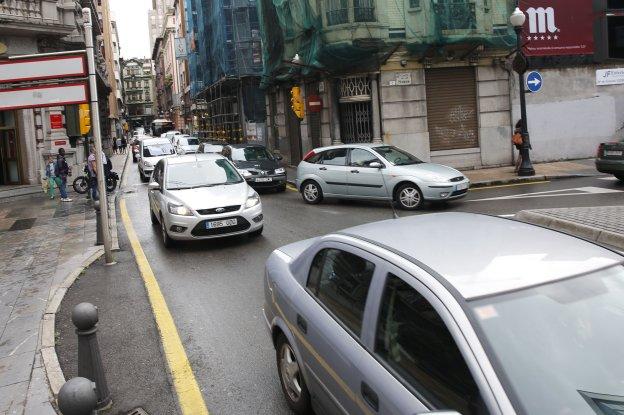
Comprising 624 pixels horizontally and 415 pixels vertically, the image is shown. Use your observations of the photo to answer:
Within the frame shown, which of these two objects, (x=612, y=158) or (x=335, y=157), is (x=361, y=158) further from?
(x=612, y=158)

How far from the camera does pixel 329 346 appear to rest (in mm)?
3309

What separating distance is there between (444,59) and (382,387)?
18318 mm

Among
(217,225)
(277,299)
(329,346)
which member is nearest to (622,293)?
(329,346)

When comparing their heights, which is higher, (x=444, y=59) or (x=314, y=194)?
(x=444, y=59)

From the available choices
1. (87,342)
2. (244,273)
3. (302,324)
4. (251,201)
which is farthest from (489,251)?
(251,201)

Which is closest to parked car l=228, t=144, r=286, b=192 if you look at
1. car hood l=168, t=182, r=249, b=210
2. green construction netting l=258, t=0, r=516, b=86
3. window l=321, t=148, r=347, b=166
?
window l=321, t=148, r=347, b=166

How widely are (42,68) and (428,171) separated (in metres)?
8.04

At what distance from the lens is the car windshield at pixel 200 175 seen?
10688 millimetres

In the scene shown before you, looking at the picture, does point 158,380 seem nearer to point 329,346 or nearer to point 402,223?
point 329,346

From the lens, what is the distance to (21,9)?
21.2m

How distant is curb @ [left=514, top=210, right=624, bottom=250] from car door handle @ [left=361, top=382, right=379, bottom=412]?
13.9ft

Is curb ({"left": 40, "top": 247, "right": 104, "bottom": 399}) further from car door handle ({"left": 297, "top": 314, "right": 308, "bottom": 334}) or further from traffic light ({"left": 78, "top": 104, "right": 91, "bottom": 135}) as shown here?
traffic light ({"left": 78, "top": 104, "right": 91, "bottom": 135})

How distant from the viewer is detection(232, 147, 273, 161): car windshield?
19078 millimetres

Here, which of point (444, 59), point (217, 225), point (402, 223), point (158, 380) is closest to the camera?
point (402, 223)
